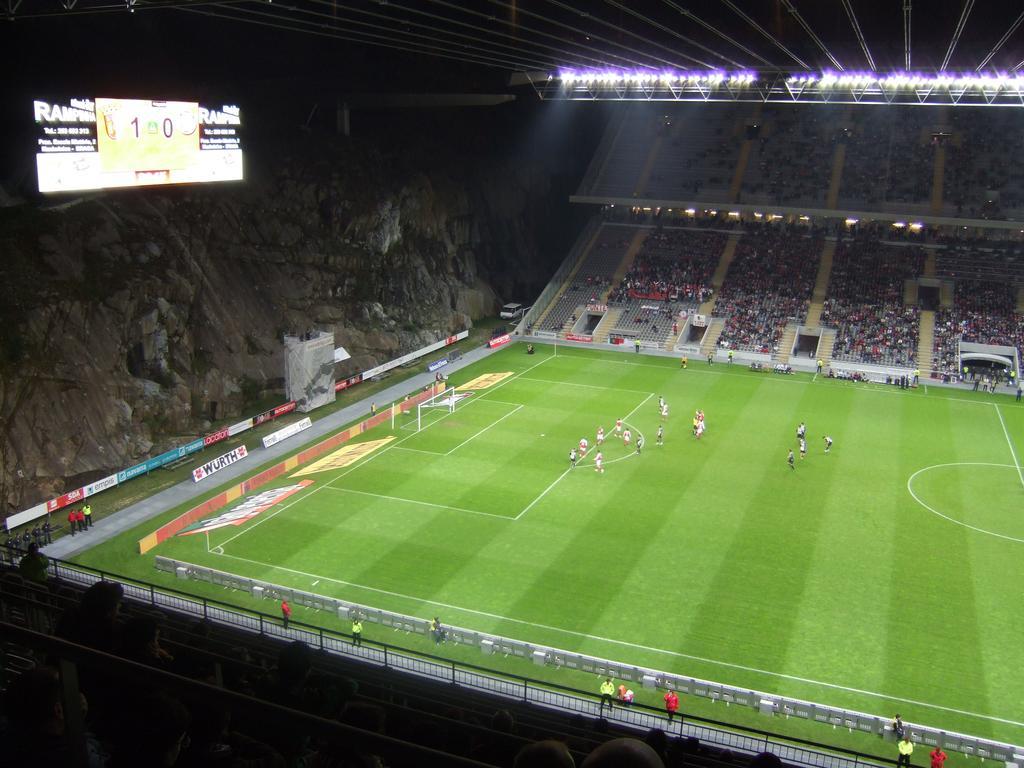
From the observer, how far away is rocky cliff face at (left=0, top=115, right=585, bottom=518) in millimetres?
37281

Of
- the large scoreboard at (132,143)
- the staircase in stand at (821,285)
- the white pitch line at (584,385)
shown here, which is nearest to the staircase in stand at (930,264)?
the staircase in stand at (821,285)

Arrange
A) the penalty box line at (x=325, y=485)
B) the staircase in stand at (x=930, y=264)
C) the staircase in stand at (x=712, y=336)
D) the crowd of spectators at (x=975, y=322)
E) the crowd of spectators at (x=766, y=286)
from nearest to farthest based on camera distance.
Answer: the penalty box line at (x=325, y=485), the crowd of spectators at (x=975, y=322), the staircase in stand at (x=712, y=336), the crowd of spectators at (x=766, y=286), the staircase in stand at (x=930, y=264)

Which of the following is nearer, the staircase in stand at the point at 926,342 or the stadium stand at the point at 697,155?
the staircase in stand at the point at 926,342

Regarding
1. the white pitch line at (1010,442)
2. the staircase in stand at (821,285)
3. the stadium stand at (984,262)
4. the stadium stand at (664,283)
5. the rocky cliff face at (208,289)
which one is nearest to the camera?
the rocky cliff face at (208,289)

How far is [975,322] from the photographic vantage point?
60000mm

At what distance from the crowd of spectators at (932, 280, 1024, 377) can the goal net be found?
101 ft

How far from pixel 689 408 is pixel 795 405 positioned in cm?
613

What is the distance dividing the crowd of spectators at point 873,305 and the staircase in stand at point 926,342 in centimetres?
38

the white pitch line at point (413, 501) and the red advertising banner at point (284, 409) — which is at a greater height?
the red advertising banner at point (284, 409)

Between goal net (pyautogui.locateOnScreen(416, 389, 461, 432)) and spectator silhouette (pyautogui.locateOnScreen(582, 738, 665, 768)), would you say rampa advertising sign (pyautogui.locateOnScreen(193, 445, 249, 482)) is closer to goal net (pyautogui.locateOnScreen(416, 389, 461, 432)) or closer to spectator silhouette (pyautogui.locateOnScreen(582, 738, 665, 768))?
goal net (pyautogui.locateOnScreen(416, 389, 461, 432))

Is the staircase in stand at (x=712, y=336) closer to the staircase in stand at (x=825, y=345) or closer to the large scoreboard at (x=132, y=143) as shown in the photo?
the staircase in stand at (x=825, y=345)

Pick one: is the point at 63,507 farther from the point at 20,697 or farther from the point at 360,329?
the point at 20,697

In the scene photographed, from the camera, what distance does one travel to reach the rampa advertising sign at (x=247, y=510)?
33.0 meters

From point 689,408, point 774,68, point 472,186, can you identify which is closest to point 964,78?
point 774,68
